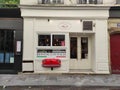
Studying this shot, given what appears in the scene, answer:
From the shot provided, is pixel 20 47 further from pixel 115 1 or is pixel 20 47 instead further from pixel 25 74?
pixel 115 1

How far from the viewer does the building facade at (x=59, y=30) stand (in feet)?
48.4

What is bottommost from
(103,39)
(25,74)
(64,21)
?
(25,74)

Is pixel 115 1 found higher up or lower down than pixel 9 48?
higher up

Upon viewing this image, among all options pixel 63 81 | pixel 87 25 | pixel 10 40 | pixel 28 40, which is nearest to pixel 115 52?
pixel 87 25

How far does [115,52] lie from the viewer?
50.1ft

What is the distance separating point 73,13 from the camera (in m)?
14.9

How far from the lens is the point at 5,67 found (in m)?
15.3

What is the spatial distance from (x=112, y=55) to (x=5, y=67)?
6733 mm

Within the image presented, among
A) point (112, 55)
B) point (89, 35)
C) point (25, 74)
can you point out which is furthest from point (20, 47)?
point (112, 55)

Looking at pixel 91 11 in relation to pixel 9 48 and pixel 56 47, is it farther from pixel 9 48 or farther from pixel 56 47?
pixel 9 48

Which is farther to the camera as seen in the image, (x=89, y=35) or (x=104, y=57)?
(x=89, y=35)

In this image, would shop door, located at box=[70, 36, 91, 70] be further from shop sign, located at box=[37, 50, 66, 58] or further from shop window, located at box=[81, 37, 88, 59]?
shop sign, located at box=[37, 50, 66, 58]

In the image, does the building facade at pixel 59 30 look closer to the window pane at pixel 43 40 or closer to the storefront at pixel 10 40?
the window pane at pixel 43 40

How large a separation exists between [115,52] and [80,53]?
2211mm
